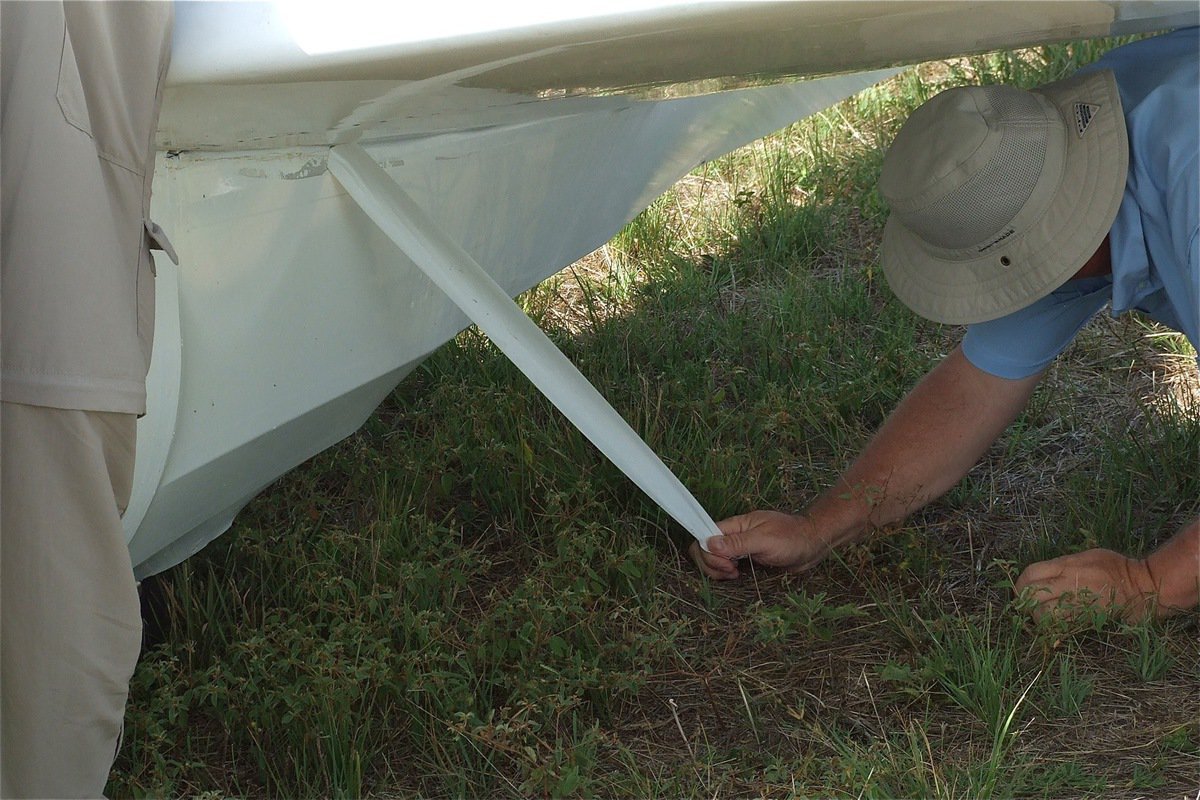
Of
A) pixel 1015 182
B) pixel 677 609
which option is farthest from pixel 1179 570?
pixel 677 609

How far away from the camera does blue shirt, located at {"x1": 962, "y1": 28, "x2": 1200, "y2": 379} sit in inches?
63.4

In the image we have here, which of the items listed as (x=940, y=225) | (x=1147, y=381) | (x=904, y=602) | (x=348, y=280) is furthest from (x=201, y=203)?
(x=1147, y=381)

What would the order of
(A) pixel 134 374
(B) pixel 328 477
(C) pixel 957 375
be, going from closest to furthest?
(A) pixel 134 374 → (C) pixel 957 375 → (B) pixel 328 477

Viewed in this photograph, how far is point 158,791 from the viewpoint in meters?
1.61

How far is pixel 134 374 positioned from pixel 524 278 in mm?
1435

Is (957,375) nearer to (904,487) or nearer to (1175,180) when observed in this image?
(904,487)

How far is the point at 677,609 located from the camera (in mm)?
2023

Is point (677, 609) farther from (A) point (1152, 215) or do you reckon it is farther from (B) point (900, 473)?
(A) point (1152, 215)

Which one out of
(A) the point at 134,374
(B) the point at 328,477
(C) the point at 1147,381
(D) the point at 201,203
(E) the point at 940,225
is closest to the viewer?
(A) the point at 134,374

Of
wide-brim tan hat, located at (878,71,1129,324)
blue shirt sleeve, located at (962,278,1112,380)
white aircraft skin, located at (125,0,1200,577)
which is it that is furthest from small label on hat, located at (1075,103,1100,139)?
blue shirt sleeve, located at (962,278,1112,380)

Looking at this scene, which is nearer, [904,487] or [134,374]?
[134,374]

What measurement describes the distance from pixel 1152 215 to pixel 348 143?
112cm

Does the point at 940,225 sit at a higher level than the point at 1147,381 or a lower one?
higher

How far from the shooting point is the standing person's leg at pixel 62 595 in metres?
1.17
